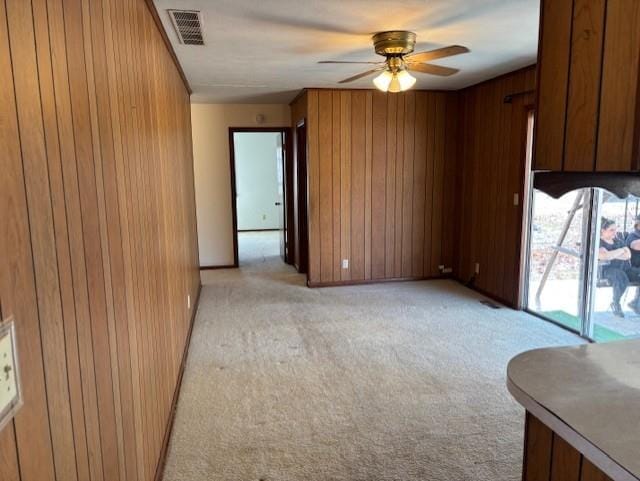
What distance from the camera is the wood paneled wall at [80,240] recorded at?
0.86 m

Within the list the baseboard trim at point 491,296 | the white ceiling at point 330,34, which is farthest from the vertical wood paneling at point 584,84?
the baseboard trim at point 491,296

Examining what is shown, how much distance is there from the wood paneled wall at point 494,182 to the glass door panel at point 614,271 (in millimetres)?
861

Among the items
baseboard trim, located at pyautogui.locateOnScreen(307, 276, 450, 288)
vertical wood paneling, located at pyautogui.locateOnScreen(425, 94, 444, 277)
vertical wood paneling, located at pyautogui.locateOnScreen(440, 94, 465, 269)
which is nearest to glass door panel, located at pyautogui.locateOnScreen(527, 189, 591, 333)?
vertical wood paneling, located at pyautogui.locateOnScreen(440, 94, 465, 269)

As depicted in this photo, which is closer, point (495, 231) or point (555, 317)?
point (555, 317)

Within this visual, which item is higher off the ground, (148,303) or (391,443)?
(148,303)

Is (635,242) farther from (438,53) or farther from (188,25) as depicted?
(188,25)

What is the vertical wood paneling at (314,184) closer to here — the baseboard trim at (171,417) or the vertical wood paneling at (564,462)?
the baseboard trim at (171,417)

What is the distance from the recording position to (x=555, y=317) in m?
4.45

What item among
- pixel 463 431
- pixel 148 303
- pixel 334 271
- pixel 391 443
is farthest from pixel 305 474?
pixel 334 271

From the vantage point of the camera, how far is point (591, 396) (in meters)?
1.25

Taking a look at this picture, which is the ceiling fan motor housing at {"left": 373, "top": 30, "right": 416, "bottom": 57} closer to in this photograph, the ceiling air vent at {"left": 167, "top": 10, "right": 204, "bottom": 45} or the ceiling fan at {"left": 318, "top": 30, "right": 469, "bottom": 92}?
the ceiling fan at {"left": 318, "top": 30, "right": 469, "bottom": 92}

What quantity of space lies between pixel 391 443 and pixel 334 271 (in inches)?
132

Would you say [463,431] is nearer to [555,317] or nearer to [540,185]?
[540,185]

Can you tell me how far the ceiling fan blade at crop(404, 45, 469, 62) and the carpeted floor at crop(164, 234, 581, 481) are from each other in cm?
219
